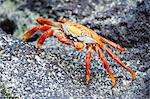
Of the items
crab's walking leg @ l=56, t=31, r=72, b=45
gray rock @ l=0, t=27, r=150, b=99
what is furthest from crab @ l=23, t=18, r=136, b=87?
gray rock @ l=0, t=27, r=150, b=99

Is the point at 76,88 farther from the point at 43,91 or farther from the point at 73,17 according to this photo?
the point at 73,17

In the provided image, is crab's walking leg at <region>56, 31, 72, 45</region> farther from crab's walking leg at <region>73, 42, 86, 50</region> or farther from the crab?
crab's walking leg at <region>73, 42, 86, 50</region>

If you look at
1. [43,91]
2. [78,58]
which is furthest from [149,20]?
[43,91]

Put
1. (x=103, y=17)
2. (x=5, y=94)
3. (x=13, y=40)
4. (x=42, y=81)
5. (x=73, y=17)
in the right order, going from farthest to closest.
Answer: (x=73, y=17) → (x=103, y=17) → (x=13, y=40) → (x=42, y=81) → (x=5, y=94)

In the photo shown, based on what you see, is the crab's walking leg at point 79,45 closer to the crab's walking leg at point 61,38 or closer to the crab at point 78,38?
the crab at point 78,38

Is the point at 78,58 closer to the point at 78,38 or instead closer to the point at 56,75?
the point at 78,38

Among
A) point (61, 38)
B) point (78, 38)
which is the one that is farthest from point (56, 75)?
point (78, 38)

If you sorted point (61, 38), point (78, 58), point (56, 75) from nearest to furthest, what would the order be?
1. point (56, 75)
2. point (61, 38)
3. point (78, 58)
